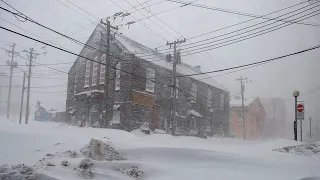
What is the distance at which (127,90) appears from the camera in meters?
27.8

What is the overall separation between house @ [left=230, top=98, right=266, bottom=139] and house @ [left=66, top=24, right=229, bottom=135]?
20.2 meters

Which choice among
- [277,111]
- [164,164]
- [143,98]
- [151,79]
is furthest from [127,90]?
[277,111]

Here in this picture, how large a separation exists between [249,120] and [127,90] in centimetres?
3702

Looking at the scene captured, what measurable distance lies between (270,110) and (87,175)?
84329 millimetres

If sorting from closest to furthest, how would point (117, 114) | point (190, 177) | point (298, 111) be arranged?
point (190, 177) < point (298, 111) < point (117, 114)

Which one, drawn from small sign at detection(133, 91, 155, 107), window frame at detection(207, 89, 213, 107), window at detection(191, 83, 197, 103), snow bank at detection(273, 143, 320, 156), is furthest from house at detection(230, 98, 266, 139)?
snow bank at detection(273, 143, 320, 156)

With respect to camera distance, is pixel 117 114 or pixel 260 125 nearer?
pixel 117 114

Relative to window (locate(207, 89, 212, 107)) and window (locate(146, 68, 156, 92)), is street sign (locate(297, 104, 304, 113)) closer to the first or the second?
window (locate(146, 68, 156, 92))

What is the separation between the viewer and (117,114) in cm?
2803

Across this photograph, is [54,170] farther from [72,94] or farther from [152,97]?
[72,94]

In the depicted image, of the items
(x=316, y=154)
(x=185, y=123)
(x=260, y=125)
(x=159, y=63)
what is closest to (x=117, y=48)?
(x=159, y=63)

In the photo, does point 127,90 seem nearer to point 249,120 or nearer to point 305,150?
point 305,150

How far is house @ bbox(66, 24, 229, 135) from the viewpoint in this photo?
27766 millimetres

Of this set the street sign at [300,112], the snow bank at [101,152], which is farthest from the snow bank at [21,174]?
the street sign at [300,112]
